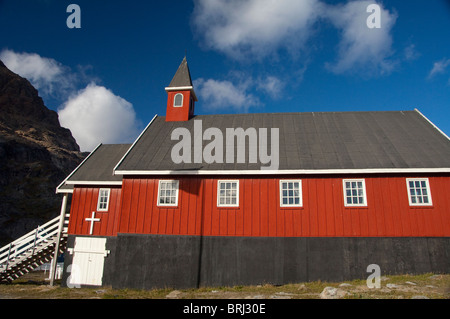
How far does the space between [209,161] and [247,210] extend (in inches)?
128

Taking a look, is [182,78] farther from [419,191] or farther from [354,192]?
[419,191]

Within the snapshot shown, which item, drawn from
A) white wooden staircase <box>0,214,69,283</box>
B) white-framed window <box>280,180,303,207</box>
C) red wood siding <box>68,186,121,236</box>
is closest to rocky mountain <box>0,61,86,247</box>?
white wooden staircase <box>0,214,69,283</box>

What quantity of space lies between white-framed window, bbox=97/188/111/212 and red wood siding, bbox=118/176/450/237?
2985 mm

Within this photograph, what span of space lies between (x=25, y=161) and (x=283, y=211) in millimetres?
79057

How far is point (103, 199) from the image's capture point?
1798 cm

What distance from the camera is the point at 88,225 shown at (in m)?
17.7

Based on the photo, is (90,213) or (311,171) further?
(90,213)

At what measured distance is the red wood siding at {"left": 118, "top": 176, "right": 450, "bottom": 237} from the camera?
14047 millimetres

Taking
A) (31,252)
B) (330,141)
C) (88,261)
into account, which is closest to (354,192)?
(330,141)

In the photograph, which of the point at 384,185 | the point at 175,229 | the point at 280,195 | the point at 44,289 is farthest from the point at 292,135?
the point at 44,289

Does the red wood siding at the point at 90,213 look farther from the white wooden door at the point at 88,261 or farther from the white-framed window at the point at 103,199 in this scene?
the white wooden door at the point at 88,261

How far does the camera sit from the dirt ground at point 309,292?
10.5 m

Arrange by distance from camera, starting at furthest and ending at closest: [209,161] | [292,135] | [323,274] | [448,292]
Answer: [292,135], [209,161], [323,274], [448,292]
